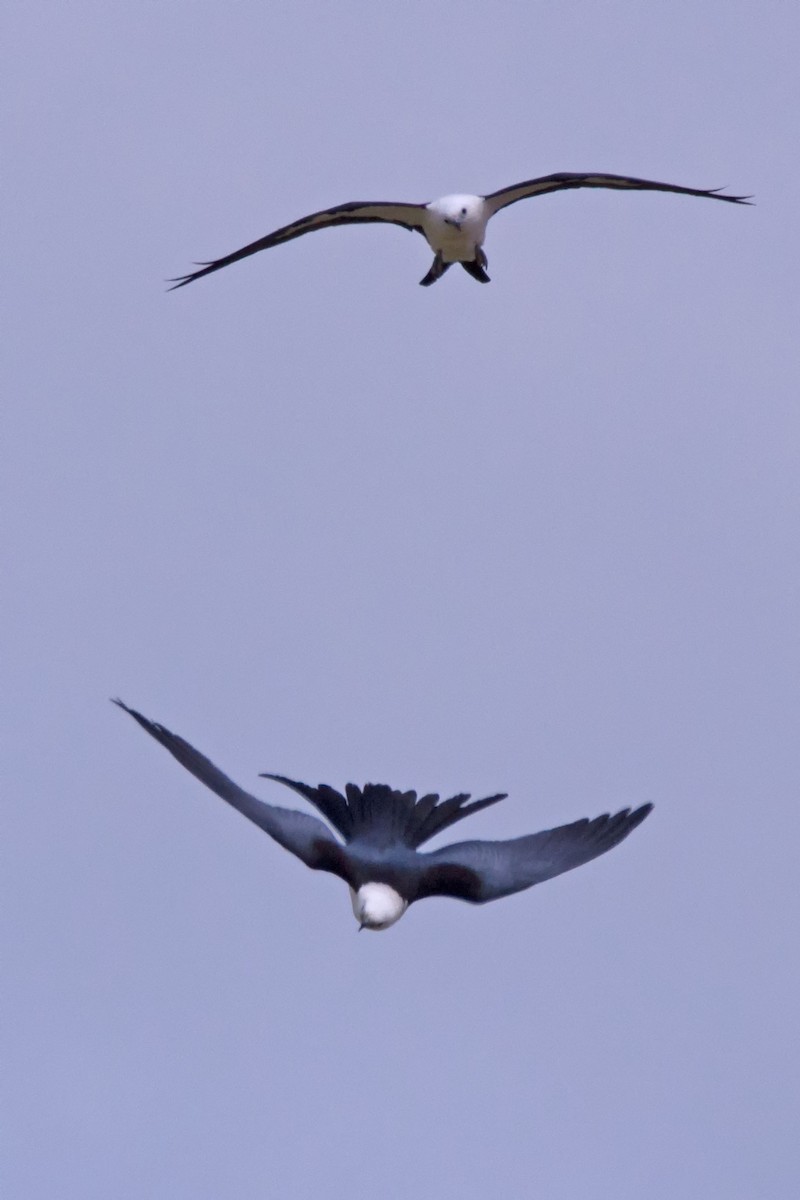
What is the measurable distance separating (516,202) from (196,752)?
7222mm

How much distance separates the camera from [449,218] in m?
21.2

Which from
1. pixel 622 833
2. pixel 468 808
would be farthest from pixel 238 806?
pixel 622 833

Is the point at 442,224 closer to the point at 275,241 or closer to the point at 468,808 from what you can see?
the point at 275,241

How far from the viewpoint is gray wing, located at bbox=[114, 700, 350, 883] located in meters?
20.0

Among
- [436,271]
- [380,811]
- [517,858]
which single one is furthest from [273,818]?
[436,271]

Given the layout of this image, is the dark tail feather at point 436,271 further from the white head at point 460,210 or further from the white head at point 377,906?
the white head at point 377,906

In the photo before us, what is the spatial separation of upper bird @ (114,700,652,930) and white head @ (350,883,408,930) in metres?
0.22

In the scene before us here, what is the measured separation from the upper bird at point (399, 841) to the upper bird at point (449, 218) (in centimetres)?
566

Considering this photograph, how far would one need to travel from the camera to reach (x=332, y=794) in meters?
20.2

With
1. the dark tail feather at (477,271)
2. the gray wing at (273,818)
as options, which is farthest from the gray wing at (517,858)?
the dark tail feather at (477,271)

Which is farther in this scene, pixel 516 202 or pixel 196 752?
pixel 516 202

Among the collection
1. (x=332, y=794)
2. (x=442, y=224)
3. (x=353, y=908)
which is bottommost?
(x=353, y=908)

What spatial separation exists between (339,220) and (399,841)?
734 cm

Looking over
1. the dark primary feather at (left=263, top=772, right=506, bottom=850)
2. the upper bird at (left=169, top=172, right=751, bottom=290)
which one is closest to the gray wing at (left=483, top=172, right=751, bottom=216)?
the upper bird at (left=169, top=172, right=751, bottom=290)
